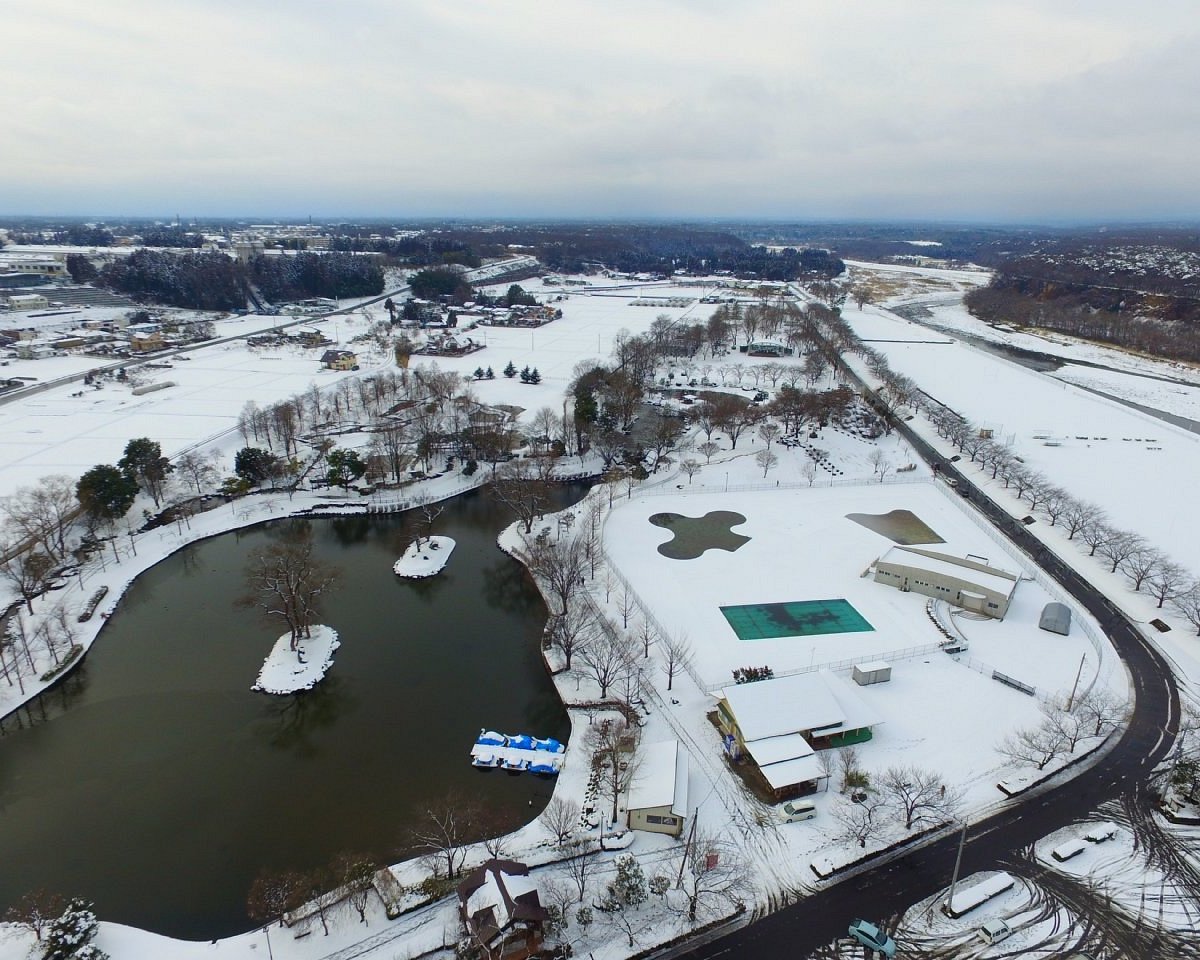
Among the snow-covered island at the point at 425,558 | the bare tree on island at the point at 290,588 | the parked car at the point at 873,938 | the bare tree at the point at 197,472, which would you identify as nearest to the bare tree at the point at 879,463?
the snow-covered island at the point at 425,558

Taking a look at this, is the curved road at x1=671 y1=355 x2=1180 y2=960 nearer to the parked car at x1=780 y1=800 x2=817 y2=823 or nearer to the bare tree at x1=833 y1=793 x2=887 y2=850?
the bare tree at x1=833 y1=793 x2=887 y2=850

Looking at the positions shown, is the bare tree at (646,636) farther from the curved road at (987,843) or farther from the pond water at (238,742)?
the curved road at (987,843)

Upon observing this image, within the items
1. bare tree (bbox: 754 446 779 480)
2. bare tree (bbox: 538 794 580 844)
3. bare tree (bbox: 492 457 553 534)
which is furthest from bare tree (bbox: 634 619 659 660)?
bare tree (bbox: 754 446 779 480)

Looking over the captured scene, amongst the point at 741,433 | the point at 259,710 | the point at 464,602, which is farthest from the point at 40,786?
the point at 741,433

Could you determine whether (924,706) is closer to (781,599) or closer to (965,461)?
(781,599)

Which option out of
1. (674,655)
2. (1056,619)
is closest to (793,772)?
(674,655)

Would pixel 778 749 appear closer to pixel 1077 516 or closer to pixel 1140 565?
pixel 1140 565
